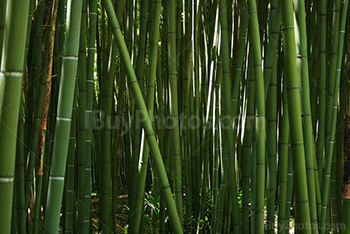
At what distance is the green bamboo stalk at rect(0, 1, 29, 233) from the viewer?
1.96ft

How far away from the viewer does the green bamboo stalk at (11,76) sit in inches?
23.6

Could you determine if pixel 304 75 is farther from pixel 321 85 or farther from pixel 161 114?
pixel 161 114

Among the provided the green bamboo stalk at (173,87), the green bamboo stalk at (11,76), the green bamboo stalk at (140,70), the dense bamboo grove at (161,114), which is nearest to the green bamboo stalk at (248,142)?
the dense bamboo grove at (161,114)

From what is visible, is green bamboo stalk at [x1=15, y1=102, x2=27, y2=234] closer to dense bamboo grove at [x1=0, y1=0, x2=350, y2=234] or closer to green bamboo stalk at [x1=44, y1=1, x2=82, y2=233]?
dense bamboo grove at [x1=0, y1=0, x2=350, y2=234]

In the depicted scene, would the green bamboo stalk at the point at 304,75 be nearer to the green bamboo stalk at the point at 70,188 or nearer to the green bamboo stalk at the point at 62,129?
the green bamboo stalk at the point at 62,129

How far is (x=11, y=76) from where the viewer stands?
61 cm

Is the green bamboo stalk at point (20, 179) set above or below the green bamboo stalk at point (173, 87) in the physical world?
below

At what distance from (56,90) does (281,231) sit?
0.89 meters

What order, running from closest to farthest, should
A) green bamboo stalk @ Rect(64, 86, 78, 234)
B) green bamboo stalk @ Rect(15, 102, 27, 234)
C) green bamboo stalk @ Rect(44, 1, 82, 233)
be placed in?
green bamboo stalk @ Rect(44, 1, 82, 233) < green bamboo stalk @ Rect(15, 102, 27, 234) < green bamboo stalk @ Rect(64, 86, 78, 234)

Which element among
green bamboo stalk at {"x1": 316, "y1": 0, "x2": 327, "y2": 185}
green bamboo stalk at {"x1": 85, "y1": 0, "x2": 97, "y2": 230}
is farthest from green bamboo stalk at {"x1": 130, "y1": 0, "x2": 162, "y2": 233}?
green bamboo stalk at {"x1": 316, "y1": 0, "x2": 327, "y2": 185}

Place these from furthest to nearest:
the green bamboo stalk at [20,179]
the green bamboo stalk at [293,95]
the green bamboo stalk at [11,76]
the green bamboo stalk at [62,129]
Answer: the green bamboo stalk at [20,179] < the green bamboo stalk at [293,95] < the green bamboo stalk at [62,129] < the green bamboo stalk at [11,76]

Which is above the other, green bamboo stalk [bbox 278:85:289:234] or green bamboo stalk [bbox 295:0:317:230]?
green bamboo stalk [bbox 295:0:317:230]

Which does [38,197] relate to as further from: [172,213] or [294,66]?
[294,66]

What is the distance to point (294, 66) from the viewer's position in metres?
0.95
